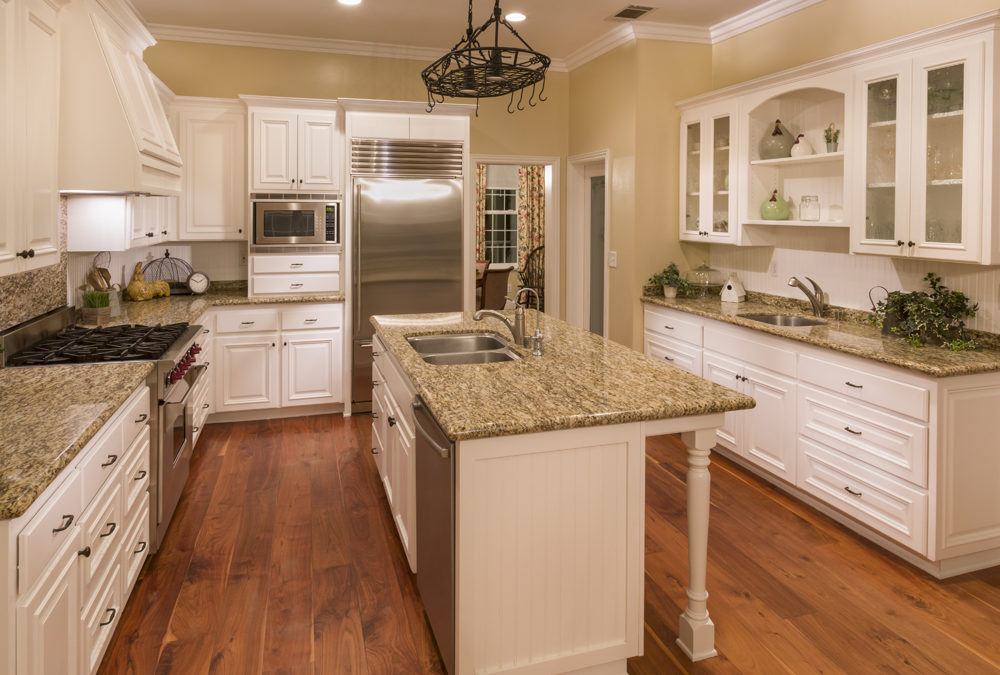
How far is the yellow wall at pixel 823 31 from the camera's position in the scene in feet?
11.5

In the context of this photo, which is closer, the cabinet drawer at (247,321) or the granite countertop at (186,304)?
the granite countertop at (186,304)

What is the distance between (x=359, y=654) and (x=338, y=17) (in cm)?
413

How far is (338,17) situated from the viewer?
483 centimetres

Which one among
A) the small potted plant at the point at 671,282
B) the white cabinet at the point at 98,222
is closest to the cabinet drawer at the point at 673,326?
the small potted plant at the point at 671,282

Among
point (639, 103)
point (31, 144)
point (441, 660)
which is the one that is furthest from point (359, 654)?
point (639, 103)

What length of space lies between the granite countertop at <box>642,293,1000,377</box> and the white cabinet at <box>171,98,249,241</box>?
3140 millimetres

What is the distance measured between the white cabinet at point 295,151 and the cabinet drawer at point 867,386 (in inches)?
140

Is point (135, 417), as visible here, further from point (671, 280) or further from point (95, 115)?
point (671, 280)

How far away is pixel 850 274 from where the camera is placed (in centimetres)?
404

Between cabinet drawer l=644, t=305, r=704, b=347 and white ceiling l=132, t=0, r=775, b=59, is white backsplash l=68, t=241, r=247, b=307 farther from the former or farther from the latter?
cabinet drawer l=644, t=305, r=704, b=347

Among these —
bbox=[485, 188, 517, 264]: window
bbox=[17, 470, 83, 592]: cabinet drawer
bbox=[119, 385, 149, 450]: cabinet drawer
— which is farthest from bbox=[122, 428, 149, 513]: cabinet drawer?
bbox=[485, 188, 517, 264]: window

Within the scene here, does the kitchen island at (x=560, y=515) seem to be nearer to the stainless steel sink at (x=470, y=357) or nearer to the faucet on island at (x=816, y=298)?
the stainless steel sink at (x=470, y=357)

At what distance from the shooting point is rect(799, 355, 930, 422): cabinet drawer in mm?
2891

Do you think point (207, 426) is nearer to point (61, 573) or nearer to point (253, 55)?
point (253, 55)
